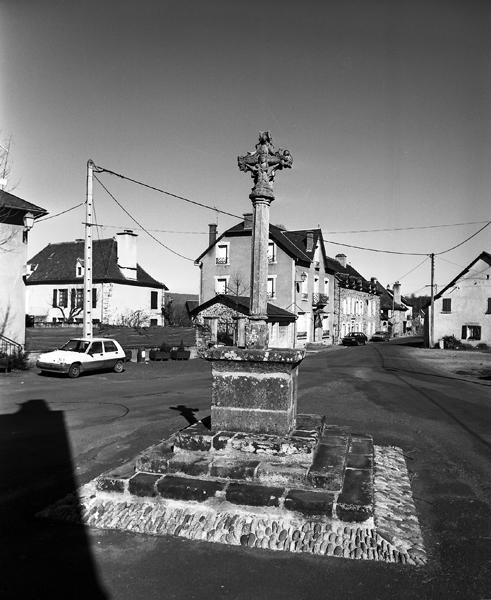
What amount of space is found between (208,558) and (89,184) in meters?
16.2

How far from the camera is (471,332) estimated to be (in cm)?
4166

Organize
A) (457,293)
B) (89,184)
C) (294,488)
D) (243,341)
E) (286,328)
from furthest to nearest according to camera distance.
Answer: (457,293), (286,328), (89,184), (243,341), (294,488)

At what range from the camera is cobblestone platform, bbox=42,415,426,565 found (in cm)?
466

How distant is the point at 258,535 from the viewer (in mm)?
4711

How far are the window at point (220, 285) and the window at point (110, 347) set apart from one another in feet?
66.4

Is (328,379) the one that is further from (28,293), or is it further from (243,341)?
(28,293)

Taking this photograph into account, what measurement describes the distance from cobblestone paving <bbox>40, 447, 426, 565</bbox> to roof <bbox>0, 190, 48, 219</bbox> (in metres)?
18.7

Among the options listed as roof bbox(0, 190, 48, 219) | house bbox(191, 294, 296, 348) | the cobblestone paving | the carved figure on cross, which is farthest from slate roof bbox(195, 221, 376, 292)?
the cobblestone paving

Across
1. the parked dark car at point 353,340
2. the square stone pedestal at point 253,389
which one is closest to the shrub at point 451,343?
the parked dark car at point 353,340

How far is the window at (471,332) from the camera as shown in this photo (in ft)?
136

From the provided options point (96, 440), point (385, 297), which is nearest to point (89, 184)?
point (96, 440)

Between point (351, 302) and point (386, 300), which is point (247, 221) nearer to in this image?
point (351, 302)

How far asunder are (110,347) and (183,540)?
15359 millimetres

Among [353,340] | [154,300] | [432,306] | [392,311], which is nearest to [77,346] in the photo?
[154,300]
